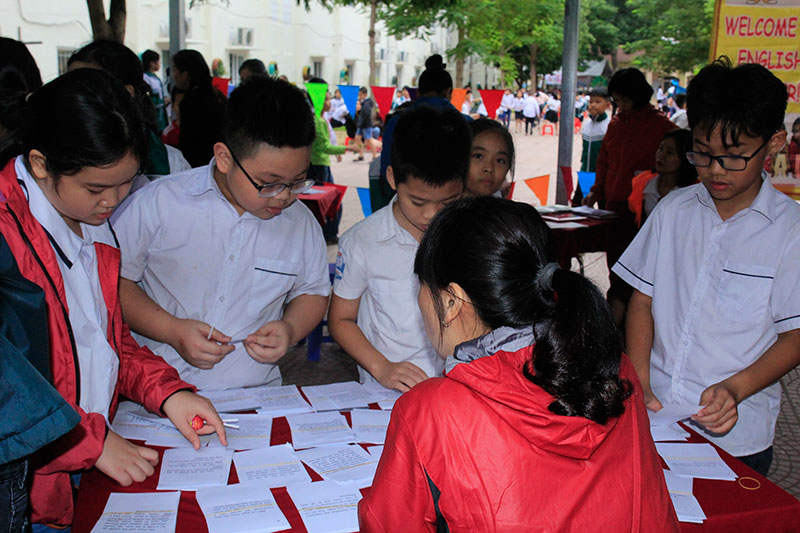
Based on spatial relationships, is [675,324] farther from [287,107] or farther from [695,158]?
[287,107]

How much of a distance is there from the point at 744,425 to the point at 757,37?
3.98m

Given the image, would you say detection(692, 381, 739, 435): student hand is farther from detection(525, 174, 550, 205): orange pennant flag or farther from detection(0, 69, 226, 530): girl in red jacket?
detection(525, 174, 550, 205): orange pennant flag

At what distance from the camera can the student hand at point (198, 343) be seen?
2061 mm

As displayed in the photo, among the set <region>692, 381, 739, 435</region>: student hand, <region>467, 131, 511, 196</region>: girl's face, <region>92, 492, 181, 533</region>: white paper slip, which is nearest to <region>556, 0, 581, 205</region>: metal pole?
<region>467, 131, 511, 196</region>: girl's face

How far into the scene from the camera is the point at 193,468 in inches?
67.4

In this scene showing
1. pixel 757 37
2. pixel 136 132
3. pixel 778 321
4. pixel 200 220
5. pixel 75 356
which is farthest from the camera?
pixel 757 37

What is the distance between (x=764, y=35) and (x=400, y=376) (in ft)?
14.5

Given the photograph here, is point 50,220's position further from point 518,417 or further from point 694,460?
point 694,460

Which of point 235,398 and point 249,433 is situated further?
point 235,398

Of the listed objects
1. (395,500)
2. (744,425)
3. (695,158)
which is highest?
(695,158)

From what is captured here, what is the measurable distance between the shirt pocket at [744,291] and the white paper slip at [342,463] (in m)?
1.20

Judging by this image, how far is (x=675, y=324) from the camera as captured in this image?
2.25 meters

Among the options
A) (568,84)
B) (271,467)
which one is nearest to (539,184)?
(568,84)

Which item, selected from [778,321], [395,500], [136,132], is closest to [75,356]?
[136,132]
